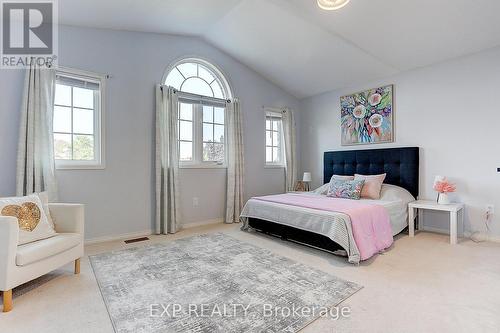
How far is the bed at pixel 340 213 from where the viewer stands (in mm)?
2791

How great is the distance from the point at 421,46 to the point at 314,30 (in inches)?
57.2

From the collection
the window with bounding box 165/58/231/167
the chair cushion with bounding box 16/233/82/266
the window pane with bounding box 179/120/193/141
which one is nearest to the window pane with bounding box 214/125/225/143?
the window with bounding box 165/58/231/167

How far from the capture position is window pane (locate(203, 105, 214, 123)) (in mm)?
4508

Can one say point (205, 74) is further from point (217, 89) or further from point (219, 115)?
point (219, 115)

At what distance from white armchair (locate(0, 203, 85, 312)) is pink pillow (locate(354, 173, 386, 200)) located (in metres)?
3.70

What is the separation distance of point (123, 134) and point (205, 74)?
1.81m

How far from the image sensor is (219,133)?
15.4 ft

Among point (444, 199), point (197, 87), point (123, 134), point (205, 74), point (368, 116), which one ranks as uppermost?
point (205, 74)

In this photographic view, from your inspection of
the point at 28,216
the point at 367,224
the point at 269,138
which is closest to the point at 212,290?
the point at 28,216

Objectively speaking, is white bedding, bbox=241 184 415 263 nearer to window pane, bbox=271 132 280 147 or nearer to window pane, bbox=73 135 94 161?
window pane, bbox=271 132 280 147

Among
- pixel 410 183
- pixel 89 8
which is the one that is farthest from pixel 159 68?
pixel 410 183

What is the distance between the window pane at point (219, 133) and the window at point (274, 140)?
1.10 metres

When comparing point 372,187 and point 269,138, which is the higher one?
point 269,138

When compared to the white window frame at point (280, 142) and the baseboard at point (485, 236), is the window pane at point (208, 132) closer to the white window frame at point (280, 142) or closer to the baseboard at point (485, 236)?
the white window frame at point (280, 142)
